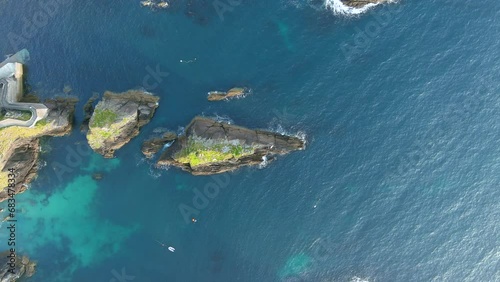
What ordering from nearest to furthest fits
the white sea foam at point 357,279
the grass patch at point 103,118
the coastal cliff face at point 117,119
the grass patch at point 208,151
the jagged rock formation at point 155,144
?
the grass patch at point 208,151 → the grass patch at point 103,118 → the coastal cliff face at point 117,119 → the white sea foam at point 357,279 → the jagged rock formation at point 155,144

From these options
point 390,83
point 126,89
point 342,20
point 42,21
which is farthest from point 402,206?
point 42,21

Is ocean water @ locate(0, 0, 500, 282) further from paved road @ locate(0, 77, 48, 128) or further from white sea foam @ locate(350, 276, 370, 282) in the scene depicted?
paved road @ locate(0, 77, 48, 128)

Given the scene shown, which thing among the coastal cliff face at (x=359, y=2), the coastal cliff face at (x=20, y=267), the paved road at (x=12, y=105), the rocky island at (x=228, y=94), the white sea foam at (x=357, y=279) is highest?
the coastal cliff face at (x=359, y=2)

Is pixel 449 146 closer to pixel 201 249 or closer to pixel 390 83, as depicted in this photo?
pixel 390 83

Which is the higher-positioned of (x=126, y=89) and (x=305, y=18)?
(x=305, y=18)

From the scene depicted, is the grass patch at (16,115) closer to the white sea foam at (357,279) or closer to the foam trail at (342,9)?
the foam trail at (342,9)

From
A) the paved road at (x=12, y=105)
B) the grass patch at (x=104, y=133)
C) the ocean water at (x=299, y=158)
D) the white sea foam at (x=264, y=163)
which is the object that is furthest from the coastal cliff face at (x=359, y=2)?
the paved road at (x=12, y=105)

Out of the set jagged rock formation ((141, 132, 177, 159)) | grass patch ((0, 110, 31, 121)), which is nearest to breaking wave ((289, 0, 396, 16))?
jagged rock formation ((141, 132, 177, 159))

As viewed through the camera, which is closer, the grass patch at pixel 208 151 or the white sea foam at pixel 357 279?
the grass patch at pixel 208 151
